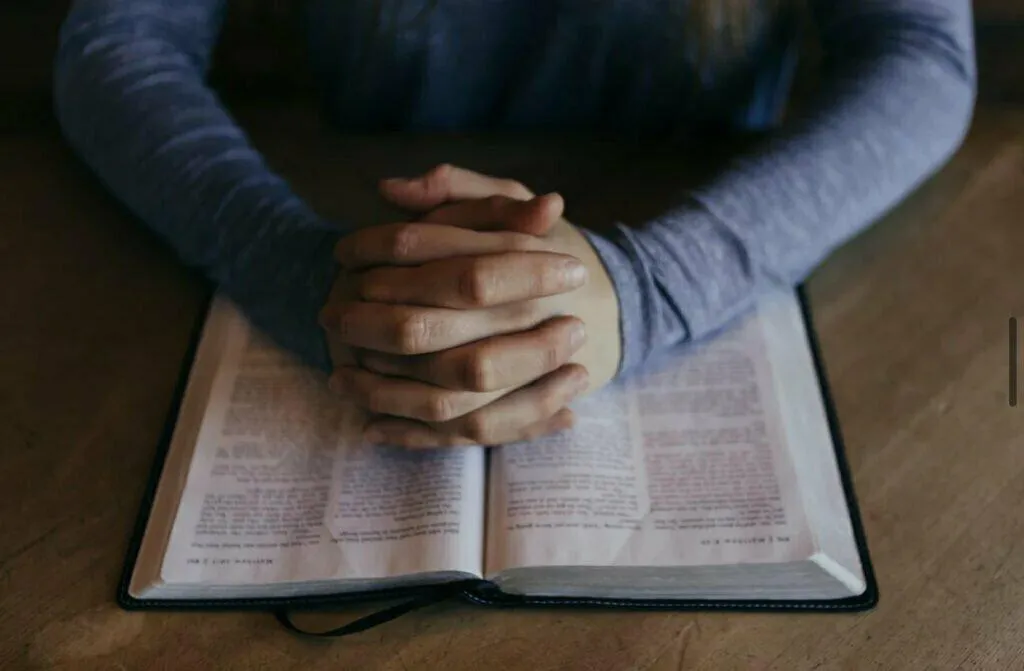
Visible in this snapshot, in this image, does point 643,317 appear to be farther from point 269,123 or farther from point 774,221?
point 269,123

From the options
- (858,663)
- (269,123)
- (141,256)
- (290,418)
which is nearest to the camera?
(858,663)

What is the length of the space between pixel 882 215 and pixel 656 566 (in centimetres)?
38

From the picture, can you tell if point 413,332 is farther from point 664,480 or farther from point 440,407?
point 664,480

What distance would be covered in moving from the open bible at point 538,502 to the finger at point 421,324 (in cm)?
6

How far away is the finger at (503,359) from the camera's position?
21.3 inches

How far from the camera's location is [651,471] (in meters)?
0.55

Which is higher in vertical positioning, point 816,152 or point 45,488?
point 816,152

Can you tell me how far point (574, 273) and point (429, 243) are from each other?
0.30 feet

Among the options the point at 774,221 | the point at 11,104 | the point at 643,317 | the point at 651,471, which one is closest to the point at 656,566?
the point at 651,471

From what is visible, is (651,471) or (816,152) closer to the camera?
(651,471)

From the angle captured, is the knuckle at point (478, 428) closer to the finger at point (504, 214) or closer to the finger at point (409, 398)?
the finger at point (409, 398)

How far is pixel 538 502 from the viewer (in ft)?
1.76

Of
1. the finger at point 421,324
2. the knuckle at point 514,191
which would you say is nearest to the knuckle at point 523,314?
the finger at point 421,324

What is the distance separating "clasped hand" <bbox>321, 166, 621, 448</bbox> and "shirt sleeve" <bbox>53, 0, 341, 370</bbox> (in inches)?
2.0
